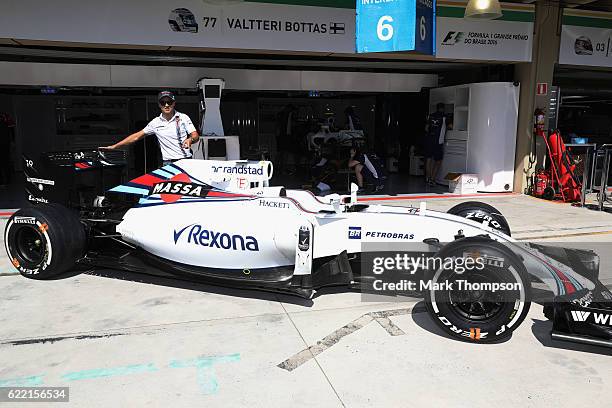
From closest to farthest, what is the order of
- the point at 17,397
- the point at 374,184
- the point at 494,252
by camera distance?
the point at 17,397 < the point at 494,252 < the point at 374,184

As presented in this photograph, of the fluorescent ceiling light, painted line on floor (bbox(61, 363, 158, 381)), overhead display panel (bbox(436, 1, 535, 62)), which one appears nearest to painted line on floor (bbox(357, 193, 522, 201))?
overhead display panel (bbox(436, 1, 535, 62))

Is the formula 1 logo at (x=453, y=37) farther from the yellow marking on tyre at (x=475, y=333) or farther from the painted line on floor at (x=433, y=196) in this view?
the yellow marking on tyre at (x=475, y=333)

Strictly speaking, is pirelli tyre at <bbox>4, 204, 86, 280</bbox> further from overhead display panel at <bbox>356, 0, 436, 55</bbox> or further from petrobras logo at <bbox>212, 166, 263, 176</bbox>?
overhead display panel at <bbox>356, 0, 436, 55</bbox>

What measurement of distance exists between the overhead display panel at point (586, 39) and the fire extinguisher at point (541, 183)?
7.85 feet

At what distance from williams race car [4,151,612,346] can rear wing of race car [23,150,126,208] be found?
0.9 inches

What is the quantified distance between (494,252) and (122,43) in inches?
262

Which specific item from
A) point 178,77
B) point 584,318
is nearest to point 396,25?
point 584,318

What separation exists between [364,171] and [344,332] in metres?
6.69

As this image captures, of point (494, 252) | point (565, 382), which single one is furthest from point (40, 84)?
point (565, 382)

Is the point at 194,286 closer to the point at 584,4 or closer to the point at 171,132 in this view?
the point at 171,132

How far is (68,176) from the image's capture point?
5445 mm

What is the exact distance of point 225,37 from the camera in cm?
824

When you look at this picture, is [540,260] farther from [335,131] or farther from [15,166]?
[15,166]

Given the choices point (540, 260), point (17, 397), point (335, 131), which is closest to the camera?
point (17, 397)
